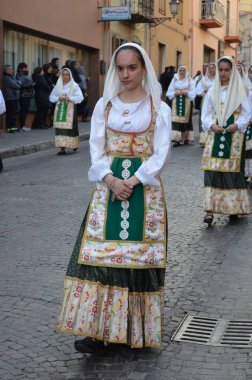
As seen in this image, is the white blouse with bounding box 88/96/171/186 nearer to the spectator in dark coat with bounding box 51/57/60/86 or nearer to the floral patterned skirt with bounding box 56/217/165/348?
the floral patterned skirt with bounding box 56/217/165/348

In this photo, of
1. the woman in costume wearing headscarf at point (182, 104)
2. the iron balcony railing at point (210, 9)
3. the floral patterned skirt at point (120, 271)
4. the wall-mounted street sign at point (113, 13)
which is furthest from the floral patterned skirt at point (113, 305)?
the iron balcony railing at point (210, 9)

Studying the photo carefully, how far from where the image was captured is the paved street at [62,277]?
3924mm

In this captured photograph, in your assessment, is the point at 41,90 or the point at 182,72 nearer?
the point at 182,72

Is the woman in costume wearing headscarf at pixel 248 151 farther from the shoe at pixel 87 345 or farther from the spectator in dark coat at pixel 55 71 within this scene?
the spectator in dark coat at pixel 55 71

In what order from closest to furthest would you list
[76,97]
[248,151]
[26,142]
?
[248,151], [76,97], [26,142]

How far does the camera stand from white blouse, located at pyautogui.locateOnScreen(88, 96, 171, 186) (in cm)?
407

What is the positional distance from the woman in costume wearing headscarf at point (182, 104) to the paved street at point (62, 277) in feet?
22.8

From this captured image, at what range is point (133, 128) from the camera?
4.09 metres

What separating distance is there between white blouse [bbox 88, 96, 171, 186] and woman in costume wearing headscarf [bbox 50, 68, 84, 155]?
10804 millimetres

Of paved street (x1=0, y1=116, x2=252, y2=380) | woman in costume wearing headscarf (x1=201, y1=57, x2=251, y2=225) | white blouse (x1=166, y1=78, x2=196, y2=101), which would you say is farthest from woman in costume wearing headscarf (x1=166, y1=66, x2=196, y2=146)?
woman in costume wearing headscarf (x1=201, y1=57, x2=251, y2=225)

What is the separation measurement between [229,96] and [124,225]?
13.6 ft

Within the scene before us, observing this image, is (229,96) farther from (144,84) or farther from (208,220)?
(144,84)

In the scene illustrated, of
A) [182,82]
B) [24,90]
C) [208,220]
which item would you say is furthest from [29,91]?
[208,220]

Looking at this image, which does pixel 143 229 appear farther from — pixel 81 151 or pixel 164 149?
pixel 81 151
